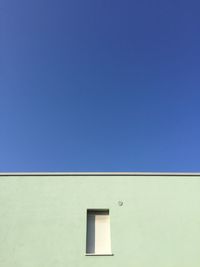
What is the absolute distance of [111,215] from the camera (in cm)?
1191

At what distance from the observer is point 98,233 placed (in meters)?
11.8

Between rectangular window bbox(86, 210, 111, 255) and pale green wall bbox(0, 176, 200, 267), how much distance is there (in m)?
0.28

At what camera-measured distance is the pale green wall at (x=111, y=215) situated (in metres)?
11.2

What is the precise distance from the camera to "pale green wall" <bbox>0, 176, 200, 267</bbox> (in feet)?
36.7

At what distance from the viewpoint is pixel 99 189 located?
12375mm

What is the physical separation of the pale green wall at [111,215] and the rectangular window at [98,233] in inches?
11.0

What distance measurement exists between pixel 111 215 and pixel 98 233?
897 millimetres

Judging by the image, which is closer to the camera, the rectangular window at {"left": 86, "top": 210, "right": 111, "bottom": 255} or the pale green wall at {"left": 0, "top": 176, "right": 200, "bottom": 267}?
the pale green wall at {"left": 0, "top": 176, "right": 200, "bottom": 267}

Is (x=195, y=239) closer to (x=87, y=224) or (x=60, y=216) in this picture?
(x=87, y=224)

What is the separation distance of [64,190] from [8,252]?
319 cm

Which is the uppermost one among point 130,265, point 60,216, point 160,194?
point 160,194

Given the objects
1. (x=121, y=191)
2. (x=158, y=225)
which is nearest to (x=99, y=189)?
(x=121, y=191)

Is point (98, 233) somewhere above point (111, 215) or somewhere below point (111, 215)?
below

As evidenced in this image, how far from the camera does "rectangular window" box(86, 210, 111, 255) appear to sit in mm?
11430
